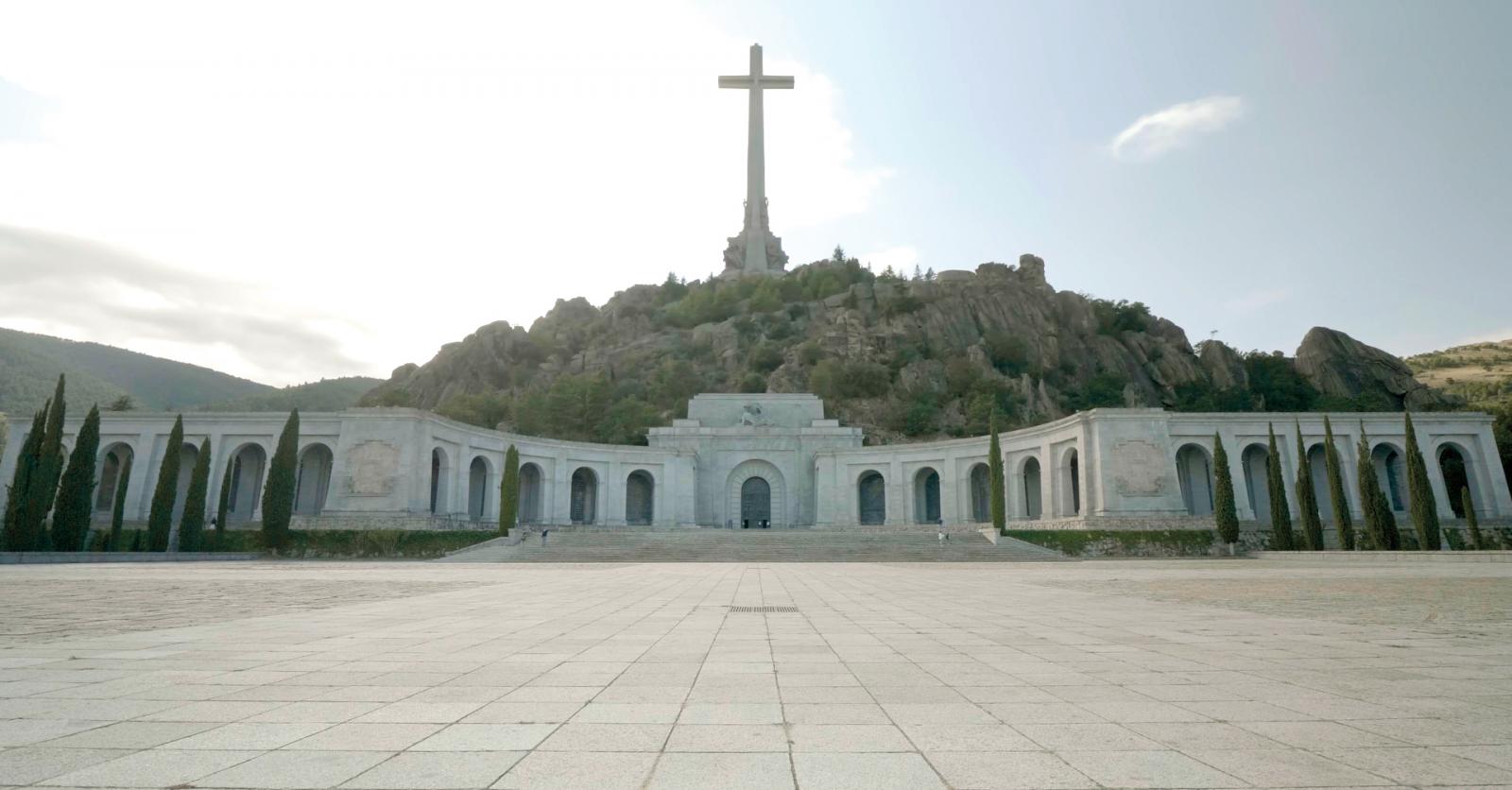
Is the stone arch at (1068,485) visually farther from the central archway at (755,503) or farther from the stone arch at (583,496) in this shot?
the stone arch at (583,496)

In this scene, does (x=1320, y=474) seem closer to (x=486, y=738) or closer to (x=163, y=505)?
(x=486, y=738)

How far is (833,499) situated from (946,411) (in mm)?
23034

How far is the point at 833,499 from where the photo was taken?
46.5 m

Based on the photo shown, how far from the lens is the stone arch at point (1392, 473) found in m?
39.3

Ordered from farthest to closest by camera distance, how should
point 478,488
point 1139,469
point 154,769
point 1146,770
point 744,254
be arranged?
1. point 744,254
2. point 478,488
3. point 1139,469
4. point 1146,770
5. point 154,769

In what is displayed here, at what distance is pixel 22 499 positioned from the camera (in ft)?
96.3

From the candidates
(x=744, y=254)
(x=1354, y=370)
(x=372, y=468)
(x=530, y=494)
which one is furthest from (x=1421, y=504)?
(x=744, y=254)

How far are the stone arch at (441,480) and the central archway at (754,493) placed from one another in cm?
1637

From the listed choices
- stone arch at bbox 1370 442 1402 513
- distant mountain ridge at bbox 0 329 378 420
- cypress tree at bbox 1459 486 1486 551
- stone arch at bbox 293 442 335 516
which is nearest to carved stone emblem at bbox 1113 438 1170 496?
cypress tree at bbox 1459 486 1486 551

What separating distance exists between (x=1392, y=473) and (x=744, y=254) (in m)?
65.3

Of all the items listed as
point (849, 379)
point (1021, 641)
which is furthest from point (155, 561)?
point (849, 379)

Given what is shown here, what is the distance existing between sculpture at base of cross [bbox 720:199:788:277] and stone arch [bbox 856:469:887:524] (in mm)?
48262

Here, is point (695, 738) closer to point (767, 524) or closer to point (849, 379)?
point (767, 524)

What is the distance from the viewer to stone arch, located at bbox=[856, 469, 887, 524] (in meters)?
47.6
